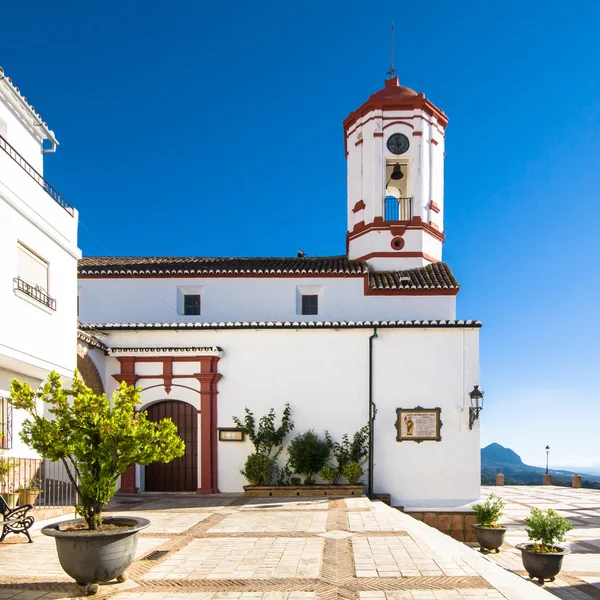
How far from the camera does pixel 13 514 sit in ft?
31.3

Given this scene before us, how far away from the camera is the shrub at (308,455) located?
1619 cm

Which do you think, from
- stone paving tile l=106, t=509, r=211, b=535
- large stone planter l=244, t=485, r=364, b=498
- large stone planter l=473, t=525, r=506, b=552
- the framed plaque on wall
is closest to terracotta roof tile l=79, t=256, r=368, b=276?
the framed plaque on wall

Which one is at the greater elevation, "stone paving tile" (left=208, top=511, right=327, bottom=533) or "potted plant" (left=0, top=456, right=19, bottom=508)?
"potted plant" (left=0, top=456, right=19, bottom=508)

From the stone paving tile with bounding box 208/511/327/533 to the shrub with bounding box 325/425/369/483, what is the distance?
372cm

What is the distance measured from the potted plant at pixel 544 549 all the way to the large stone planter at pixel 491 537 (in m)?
1.86

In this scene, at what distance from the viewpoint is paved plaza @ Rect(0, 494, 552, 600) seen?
21.7ft

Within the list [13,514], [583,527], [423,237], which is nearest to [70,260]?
[13,514]

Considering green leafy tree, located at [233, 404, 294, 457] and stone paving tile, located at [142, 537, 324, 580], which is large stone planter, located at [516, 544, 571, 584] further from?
green leafy tree, located at [233, 404, 294, 457]

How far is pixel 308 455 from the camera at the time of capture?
1617cm

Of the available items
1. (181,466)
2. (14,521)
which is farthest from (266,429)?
(14,521)

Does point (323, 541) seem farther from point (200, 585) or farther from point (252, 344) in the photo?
point (252, 344)

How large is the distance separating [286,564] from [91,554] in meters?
2.58

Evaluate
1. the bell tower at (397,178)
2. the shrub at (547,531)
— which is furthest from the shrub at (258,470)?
the bell tower at (397,178)

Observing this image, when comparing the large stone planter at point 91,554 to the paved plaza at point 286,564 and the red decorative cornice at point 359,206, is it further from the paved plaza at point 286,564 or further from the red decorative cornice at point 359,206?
the red decorative cornice at point 359,206
